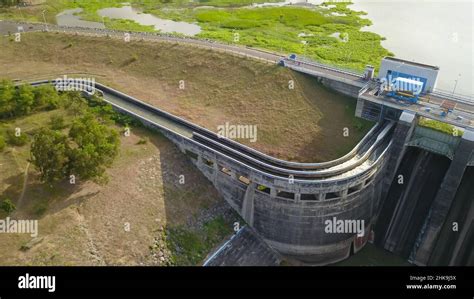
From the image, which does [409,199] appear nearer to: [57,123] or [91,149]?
[91,149]

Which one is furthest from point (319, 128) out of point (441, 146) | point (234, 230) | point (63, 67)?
point (63, 67)

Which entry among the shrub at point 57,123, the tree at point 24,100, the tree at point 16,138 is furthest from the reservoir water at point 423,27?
the tree at point 16,138

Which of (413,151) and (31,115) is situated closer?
(413,151)

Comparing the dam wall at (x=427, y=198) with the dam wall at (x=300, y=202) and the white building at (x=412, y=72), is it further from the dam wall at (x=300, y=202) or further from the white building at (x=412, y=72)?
the white building at (x=412, y=72)

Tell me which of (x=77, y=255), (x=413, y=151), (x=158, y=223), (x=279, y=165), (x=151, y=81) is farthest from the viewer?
(x=151, y=81)

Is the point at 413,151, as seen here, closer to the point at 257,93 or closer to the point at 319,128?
the point at 319,128

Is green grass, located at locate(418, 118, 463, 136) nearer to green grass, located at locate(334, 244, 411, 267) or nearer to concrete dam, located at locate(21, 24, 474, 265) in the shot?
concrete dam, located at locate(21, 24, 474, 265)

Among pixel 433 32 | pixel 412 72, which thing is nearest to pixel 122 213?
pixel 412 72
